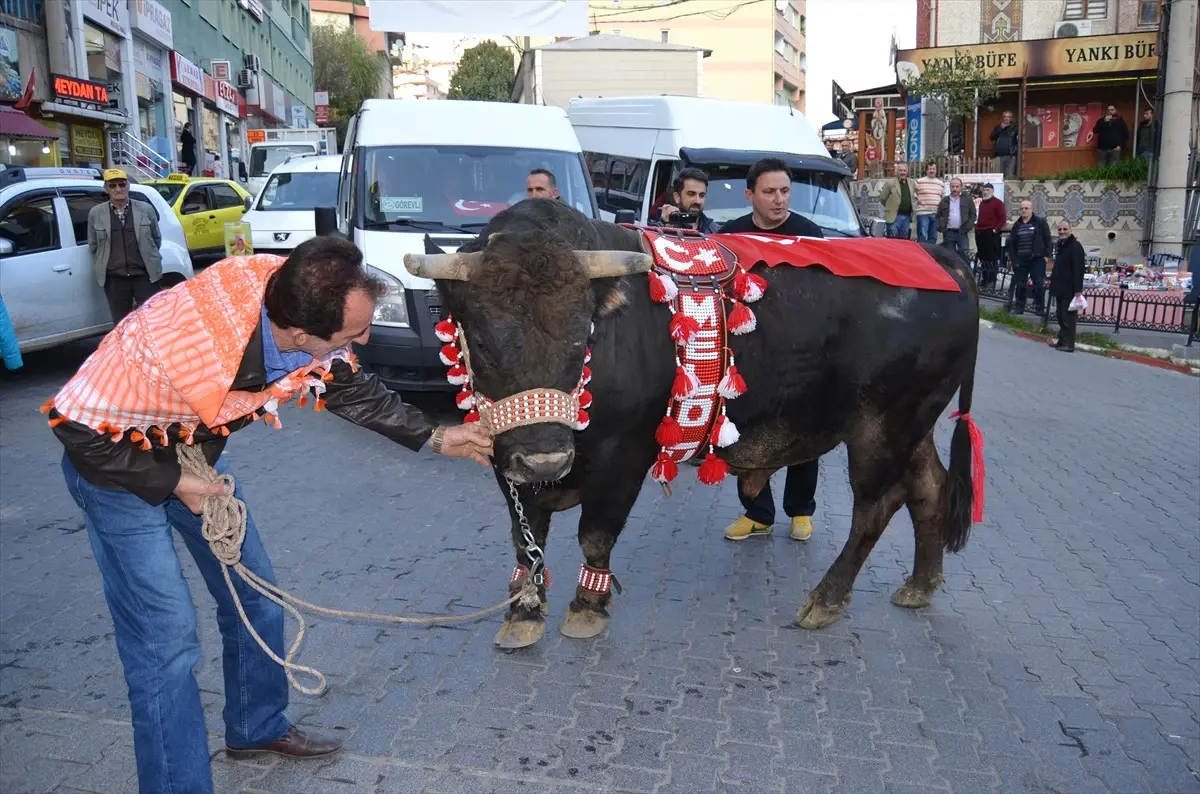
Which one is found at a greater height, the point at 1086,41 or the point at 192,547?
the point at 1086,41

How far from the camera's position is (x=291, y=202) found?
1716 centimetres

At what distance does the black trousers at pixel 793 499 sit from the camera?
593cm

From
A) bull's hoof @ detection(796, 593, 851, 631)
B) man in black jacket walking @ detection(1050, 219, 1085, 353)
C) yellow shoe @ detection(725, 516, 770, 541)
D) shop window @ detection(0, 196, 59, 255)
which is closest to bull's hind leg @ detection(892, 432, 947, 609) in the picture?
bull's hoof @ detection(796, 593, 851, 631)

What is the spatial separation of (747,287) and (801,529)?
2.20 meters

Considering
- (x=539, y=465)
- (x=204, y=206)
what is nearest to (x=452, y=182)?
(x=539, y=465)

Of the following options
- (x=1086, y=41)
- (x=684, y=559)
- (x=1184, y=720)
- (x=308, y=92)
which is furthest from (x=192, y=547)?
(x=308, y=92)

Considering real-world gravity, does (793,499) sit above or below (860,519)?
below

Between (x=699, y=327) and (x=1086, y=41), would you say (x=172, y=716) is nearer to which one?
(x=699, y=327)

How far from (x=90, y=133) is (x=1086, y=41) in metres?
25.1

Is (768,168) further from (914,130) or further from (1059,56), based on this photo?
(1059,56)

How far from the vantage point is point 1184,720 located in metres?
4.06

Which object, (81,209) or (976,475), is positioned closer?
(976,475)

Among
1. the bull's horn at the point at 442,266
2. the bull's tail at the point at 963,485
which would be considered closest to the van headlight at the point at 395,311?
the bull's horn at the point at 442,266

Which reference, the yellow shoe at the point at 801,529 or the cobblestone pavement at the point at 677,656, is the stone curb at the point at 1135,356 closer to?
the cobblestone pavement at the point at 677,656
